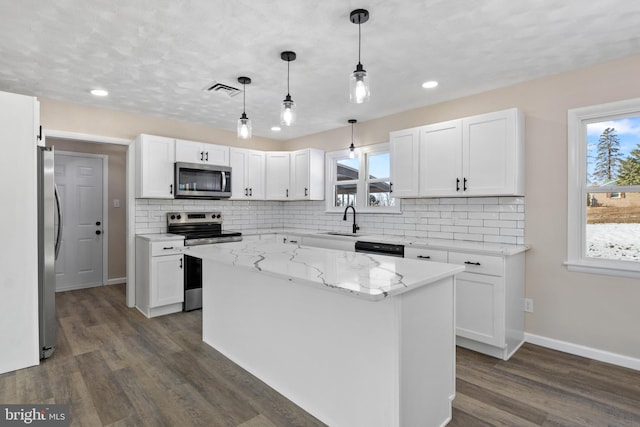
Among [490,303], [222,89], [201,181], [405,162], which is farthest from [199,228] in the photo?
[490,303]

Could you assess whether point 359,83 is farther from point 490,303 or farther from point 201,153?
point 201,153

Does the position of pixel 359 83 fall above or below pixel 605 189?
above

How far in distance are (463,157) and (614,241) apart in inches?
55.2

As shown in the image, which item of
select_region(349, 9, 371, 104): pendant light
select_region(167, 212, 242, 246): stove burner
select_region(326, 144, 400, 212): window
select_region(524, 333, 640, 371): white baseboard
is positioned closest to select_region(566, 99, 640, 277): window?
select_region(524, 333, 640, 371): white baseboard

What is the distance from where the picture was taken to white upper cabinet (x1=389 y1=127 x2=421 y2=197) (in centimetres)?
366

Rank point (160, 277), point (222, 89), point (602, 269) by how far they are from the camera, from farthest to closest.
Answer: point (160, 277) < point (222, 89) < point (602, 269)

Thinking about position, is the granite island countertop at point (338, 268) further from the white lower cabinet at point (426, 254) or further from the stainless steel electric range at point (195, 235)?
the stainless steel electric range at point (195, 235)

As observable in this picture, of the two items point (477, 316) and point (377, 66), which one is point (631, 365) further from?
point (377, 66)

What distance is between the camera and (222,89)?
3.39 metres

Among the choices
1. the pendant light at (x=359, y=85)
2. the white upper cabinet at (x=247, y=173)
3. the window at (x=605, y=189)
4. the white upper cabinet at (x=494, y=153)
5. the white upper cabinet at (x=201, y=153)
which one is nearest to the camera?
the pendant light at (x=359, y=85)

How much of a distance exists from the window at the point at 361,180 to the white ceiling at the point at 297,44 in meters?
1.09

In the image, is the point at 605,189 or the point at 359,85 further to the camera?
the point at 605,189

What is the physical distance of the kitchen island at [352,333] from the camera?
5.35ft

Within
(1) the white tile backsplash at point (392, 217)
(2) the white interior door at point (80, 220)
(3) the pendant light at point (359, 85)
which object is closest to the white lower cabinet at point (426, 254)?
(1) the white tile backsplash at point (392, 217)
